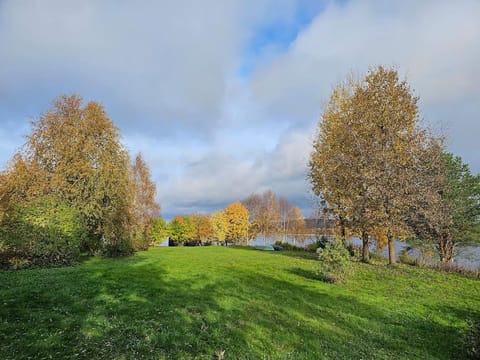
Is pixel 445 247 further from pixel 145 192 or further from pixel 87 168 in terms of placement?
pixel 145 192

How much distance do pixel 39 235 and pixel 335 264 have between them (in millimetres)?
17895

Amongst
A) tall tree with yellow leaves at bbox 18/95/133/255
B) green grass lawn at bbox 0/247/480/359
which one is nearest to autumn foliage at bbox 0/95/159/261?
tall tree with yellow leaves at bbox 18/95/133/255

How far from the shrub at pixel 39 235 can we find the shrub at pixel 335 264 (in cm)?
1611

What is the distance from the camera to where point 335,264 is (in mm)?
14359

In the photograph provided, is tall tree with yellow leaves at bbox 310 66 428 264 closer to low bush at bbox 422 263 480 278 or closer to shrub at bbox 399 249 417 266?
low bush at bbox 422 263 480 278

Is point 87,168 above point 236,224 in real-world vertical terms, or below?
above

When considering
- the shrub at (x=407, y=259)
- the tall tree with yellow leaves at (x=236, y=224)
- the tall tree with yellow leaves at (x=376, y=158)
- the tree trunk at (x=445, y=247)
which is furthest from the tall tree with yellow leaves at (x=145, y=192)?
the tree trunk at (x=445, y=247)

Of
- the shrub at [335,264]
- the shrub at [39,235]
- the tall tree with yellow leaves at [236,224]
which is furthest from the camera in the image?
the tall tree with yellow leaves at [236,224]

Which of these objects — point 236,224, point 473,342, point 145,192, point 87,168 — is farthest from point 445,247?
point 236,224

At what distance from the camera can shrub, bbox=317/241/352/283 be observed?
14.1m

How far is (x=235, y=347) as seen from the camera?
640cm

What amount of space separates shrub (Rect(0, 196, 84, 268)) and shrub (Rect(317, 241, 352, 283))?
52.9 ft

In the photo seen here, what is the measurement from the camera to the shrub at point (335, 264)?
Result: 1410 cm

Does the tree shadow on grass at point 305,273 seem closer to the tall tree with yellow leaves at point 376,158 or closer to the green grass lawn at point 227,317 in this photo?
the green grass lawn at point 227,317
